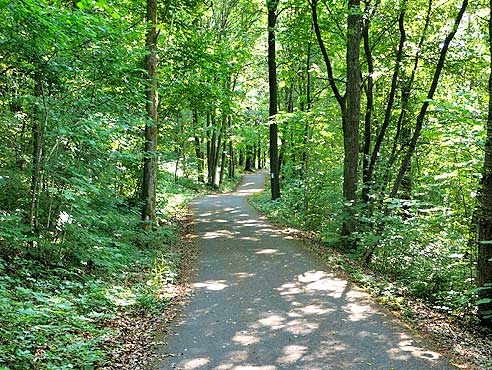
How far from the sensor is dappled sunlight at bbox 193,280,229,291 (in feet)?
27.6

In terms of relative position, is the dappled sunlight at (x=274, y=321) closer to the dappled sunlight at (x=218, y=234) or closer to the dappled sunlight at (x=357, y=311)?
the dappled sunlight at (x=357, y=311)

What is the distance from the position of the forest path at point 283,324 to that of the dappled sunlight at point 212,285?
2 centimetres

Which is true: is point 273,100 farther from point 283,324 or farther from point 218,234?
point 283,324

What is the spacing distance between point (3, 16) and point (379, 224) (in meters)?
9.20

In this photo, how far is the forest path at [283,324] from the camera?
522 cm

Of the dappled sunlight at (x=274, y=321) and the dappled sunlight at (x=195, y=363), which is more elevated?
the dappled sunlight at (x=195, y=363)

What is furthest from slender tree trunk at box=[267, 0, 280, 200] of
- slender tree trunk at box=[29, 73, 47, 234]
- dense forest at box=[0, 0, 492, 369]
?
slender tree trunk at box=[29, 73, 47, 234]

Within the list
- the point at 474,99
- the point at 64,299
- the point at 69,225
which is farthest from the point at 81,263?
the point at 474,99

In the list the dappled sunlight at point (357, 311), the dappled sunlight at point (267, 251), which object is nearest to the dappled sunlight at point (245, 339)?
the dappled sunlight at point (357, 311)

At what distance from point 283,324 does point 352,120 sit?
7.49 m

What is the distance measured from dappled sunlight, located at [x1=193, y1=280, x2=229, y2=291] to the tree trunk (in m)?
4.73

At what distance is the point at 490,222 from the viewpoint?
666 centimetres

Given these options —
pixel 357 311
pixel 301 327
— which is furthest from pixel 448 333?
pixel 301 327

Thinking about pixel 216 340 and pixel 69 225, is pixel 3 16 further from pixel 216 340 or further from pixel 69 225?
pixel 216 340
